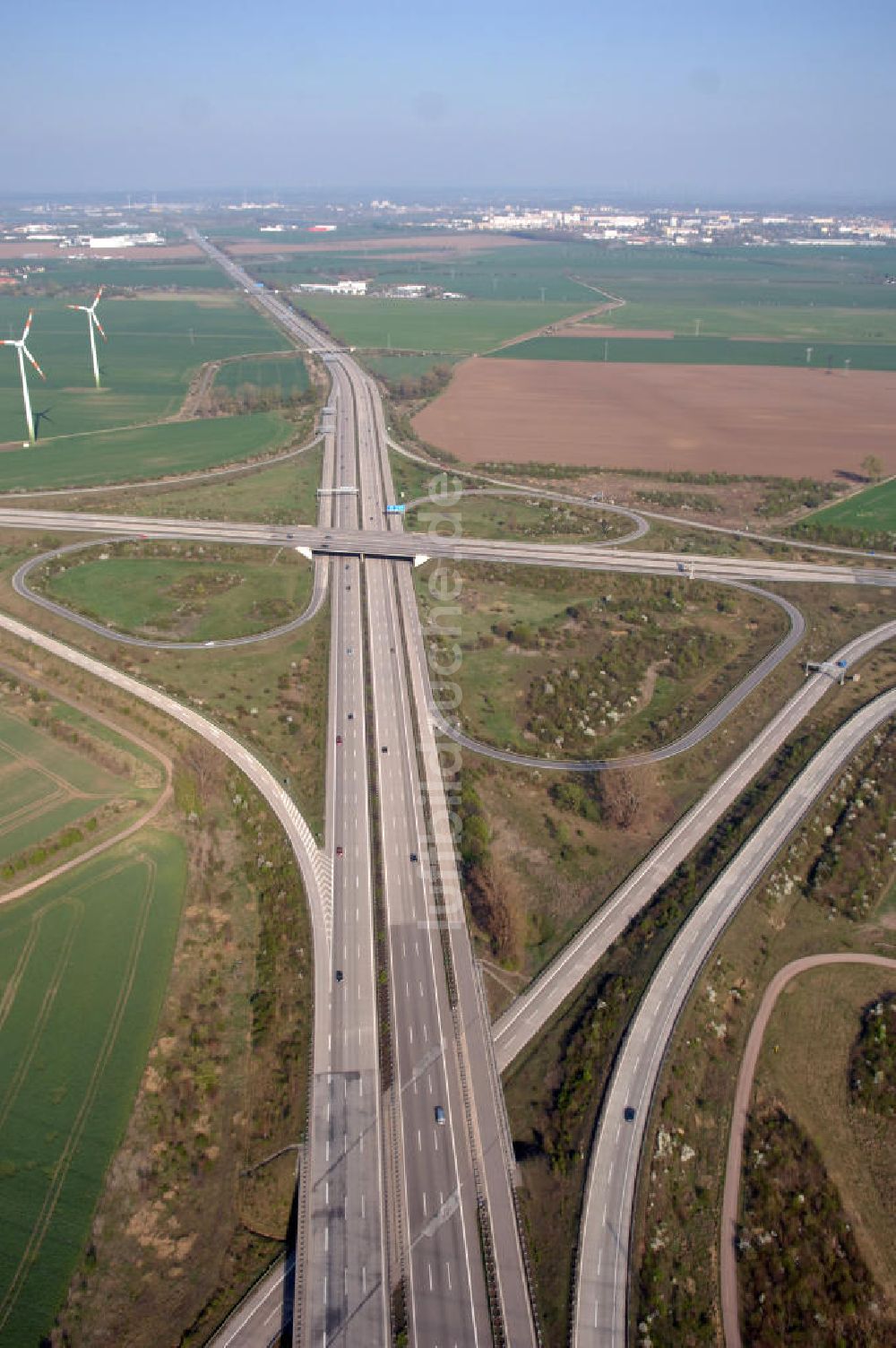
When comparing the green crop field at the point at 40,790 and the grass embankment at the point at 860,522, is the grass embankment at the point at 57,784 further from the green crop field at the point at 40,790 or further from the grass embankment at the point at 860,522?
the grass embankment at the point at 860,522

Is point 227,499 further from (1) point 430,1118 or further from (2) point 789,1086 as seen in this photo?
(2) point 789,1086

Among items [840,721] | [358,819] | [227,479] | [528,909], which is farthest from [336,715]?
[227,479]

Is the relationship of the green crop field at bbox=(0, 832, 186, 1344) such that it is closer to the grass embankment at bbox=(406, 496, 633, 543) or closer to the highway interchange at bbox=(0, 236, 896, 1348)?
the highway interchange at bbox=(0, 236, 896, 1348)

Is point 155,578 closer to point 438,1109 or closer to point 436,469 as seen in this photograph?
point 436,469

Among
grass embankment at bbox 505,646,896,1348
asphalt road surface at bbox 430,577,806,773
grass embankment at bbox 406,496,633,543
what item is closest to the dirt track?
grass embankment at bbox 505,646,896,1348

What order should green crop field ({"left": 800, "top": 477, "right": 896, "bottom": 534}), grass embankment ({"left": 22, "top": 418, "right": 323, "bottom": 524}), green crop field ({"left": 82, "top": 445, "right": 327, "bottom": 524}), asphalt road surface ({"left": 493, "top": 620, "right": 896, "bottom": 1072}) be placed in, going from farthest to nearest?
1. green crop field ({"left": 800, "top": 477, "right": 896, "bottom": 534})
2. green crop field ({"left": 82, "top": 445, "right": 327, "bottom": 524})
3. grass embankment ({"left": 22, "top": 418, "right": 323, "bottom": 524})
4. asphalt road surface ({"left": 493, "top": 620, "right": 896, "bottom": 1072})

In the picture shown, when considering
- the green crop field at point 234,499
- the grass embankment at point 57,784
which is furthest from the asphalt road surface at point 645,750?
the green crop field at point 234,499
